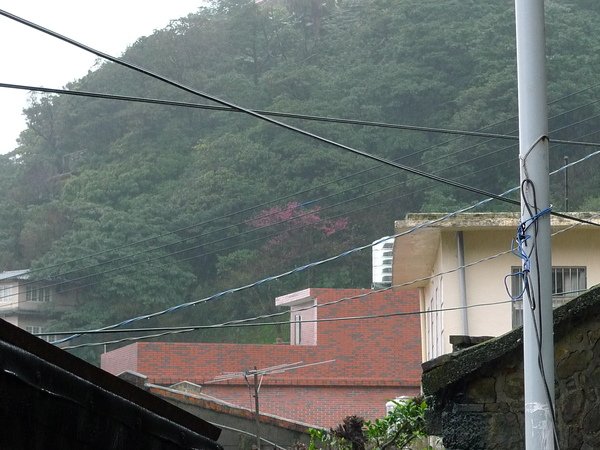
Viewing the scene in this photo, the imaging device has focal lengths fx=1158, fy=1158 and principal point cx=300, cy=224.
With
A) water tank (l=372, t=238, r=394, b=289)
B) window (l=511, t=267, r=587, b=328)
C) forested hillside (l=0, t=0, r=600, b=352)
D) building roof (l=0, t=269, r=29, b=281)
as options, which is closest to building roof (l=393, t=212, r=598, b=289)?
→ window (l=511, t=267, r=587, b=328)

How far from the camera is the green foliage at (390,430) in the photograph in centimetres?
1323

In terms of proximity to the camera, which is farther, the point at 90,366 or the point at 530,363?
the point at 530,363

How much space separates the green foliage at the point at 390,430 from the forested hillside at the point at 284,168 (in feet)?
116

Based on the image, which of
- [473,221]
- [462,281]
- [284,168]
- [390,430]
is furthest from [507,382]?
[284,168]

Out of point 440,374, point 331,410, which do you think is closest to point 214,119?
point 331,410

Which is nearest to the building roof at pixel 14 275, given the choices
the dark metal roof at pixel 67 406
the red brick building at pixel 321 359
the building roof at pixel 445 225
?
the red brick building at pixel 321 359

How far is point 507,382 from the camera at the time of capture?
855 centimetres

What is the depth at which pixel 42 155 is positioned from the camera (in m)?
71.1

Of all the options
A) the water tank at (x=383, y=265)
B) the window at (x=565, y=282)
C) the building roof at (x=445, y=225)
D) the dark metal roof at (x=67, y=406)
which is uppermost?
the water tank at (x=383, y=265)

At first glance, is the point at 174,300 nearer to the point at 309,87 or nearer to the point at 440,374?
the point at 309,87

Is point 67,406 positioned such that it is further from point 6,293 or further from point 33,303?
point 6,293

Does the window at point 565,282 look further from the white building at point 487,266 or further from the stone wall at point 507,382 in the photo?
the stone wall at point 507,382

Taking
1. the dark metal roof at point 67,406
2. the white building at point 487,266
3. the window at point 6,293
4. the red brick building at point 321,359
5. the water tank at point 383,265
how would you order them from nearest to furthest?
the dark metal roof at point 67,406, the white building at point 487,266, the water tank at point 383,265, the red brick building at point 321,359, the window at point 6,293

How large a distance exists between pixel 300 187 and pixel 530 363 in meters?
52.8
